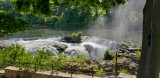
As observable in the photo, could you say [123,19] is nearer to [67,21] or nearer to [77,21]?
[77,21]

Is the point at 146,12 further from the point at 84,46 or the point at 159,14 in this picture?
the point at 84,46

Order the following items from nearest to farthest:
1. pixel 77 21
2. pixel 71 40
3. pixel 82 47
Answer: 1. pixel 82 47
2. pixel 71 40
3. pixel 77 21

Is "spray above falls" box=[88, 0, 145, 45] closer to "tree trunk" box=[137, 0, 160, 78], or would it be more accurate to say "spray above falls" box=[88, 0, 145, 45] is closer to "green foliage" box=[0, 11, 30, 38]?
"green foliage" box=[0, 11, 30, 38]

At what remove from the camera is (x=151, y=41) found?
22.9 feet

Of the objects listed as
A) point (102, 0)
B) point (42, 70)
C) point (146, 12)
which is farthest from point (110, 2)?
point (42, 70)

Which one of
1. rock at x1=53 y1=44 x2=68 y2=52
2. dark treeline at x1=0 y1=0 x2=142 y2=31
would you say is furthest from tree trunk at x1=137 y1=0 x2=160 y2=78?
dark treeline at x1=0 y1=0 x2=142 y2=31

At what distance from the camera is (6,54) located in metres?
14.0

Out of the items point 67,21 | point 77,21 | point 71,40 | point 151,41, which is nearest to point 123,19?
point 77,21

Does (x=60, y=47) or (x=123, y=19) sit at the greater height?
(x=123, y=19)

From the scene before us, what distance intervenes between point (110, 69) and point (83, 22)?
6051cm

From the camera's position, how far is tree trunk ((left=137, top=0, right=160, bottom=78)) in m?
6.90

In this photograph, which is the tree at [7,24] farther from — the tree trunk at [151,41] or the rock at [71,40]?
the rock at [71,40]

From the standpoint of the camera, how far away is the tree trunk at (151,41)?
22.6 ft

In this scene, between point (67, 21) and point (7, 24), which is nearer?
point (7, 24)
